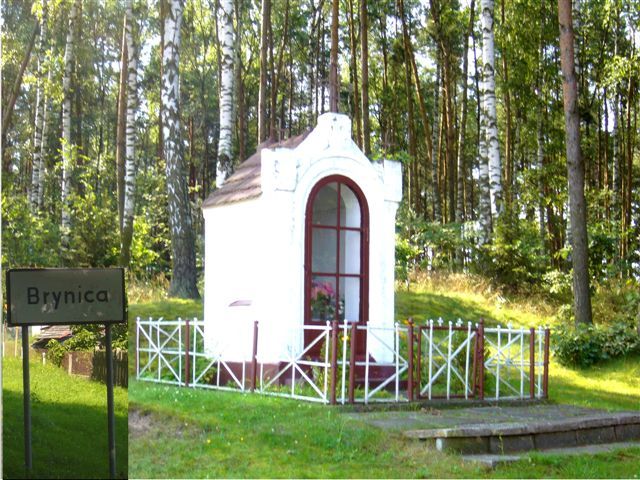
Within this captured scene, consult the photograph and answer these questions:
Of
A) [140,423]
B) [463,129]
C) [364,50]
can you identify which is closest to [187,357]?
[140,423]

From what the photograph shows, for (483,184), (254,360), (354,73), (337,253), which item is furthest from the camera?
(483,184)

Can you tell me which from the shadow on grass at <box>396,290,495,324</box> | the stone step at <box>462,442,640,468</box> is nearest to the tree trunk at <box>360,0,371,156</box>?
the shadow on grass at <box>396,290,495,324</box>

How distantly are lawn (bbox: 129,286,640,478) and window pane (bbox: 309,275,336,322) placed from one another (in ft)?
2.59

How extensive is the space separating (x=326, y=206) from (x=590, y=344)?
2.96 meters

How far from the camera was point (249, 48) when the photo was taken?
188 inches

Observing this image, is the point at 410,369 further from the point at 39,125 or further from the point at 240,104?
the point at 39,125

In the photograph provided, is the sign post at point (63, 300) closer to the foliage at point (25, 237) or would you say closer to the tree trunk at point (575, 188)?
the foliage at point (25, 237)

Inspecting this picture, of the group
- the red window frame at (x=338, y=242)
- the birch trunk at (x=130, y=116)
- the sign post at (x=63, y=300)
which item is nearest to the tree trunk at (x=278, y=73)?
the red window frame at (x=338, y=242)

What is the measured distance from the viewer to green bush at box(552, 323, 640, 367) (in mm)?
7719

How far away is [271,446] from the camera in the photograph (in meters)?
4.45

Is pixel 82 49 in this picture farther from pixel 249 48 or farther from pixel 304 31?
pixel 304 31

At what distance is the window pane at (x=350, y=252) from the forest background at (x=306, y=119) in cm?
52

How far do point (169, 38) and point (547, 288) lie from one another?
6.40m

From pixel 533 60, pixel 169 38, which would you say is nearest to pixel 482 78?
pixel 533 60
